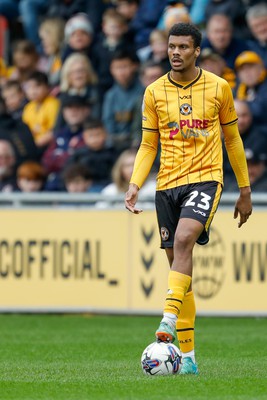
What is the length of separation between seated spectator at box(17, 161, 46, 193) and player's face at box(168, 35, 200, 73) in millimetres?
7760

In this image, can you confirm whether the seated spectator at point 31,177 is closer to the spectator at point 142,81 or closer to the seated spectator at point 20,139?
the seated spectator at point 20,139

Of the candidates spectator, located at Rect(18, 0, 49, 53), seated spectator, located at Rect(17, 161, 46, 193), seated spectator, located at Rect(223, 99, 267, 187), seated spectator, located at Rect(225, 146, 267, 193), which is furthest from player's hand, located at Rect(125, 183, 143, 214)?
spectator, located at Rect(18, 0, 49, 53)

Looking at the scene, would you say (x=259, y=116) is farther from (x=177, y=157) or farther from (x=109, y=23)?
(x=177, y=157)

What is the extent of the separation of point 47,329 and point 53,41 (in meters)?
7.58

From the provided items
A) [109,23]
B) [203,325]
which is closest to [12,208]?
[203,325]

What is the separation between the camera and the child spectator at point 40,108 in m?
17.8

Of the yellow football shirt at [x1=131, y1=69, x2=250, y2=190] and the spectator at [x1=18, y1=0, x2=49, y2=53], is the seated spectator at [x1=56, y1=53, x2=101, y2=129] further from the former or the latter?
the yellow football shirt at [x1=131, y1=69, x2=250, y2=190]

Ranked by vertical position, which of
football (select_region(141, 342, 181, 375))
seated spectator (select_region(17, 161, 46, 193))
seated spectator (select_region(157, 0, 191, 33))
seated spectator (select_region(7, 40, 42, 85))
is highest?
seated spectator (select_region(157, 0, 191, 33))

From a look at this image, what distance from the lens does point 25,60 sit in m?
19.3

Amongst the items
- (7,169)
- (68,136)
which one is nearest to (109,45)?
(68,136)

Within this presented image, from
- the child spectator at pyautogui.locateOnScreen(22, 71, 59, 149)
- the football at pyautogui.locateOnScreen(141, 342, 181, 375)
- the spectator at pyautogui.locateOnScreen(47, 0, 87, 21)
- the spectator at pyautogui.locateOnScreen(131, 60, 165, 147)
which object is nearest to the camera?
the football at pyautogui.locateOnScreen(141, 342, 181, 375)

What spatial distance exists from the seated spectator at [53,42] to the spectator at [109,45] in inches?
47.6

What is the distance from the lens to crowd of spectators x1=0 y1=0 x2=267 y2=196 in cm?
1516

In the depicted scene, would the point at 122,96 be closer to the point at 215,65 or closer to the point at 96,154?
the point at 96,154
